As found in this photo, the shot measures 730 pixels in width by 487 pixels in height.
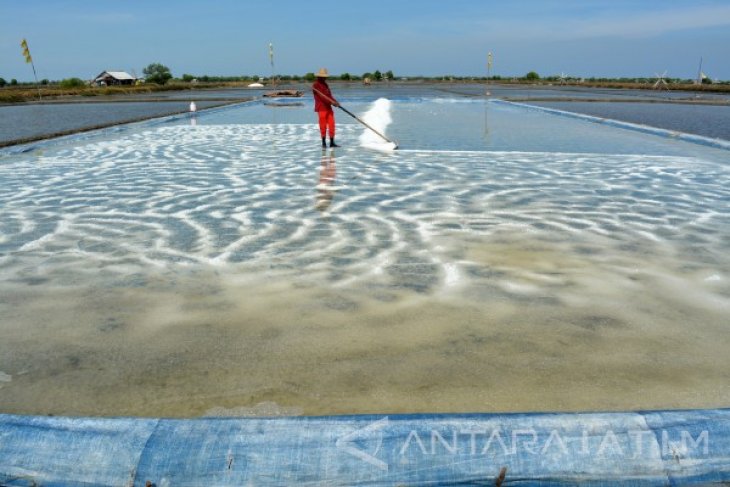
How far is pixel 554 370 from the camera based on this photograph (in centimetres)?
219

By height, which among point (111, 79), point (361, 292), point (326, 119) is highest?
point (111, 79)

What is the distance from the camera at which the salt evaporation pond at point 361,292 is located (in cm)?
206

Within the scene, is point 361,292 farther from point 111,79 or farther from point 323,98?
point 111,79

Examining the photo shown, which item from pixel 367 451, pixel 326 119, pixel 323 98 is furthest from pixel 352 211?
pixel 326 119

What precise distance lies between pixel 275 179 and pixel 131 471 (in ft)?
16.1

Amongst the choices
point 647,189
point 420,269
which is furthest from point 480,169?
point 420,269

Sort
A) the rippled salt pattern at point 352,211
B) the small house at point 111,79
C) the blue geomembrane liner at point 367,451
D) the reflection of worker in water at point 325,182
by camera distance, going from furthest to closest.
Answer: the small house at point 111,79 → the reflection of worker in water at point 325,182 → the rippled salt pattern at point 352,211 → the blue geomembrane liner at point 367,451

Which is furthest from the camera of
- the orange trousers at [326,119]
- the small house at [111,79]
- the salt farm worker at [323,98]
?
the small house at [111,79]

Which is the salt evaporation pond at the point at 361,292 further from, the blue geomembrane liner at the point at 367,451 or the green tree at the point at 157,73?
the green tree at the point at 157,73

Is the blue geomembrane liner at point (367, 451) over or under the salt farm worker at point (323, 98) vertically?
under

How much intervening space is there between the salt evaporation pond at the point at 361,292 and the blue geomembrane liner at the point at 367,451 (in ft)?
0.98

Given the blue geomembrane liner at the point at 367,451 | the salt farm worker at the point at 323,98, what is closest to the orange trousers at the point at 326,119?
the salt farm worker at the point at 323,98

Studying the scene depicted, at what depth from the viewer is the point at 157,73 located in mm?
91688

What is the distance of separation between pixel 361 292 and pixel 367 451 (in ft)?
4.79
